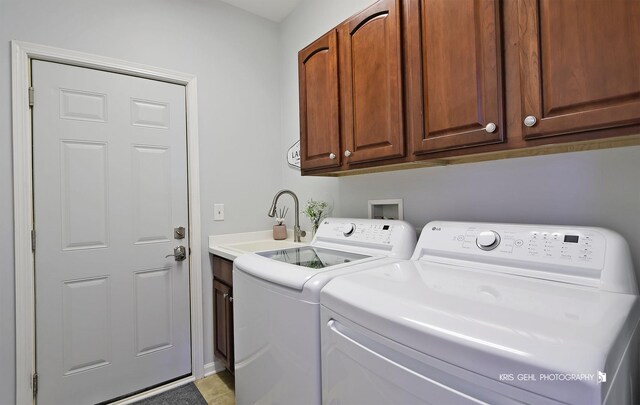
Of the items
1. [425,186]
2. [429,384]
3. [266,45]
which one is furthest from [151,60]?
[429,384]

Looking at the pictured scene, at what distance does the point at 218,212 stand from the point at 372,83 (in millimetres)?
1426

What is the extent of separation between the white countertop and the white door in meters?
0.23

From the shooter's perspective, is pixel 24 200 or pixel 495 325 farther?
pixel 24 200

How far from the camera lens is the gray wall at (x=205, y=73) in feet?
4.97

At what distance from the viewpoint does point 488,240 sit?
1042mm

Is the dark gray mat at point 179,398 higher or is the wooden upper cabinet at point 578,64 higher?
the wooden upper cabinet at point 578,64

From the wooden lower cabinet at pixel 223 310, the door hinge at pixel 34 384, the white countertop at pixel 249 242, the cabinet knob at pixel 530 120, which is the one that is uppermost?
the cabinet knob at pixel 530 120

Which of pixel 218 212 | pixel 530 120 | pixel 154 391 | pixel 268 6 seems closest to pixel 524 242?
pixel 530 120

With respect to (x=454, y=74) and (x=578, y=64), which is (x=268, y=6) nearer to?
(x=454, y=74)

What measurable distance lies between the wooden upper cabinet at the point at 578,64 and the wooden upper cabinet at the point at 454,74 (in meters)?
0.08

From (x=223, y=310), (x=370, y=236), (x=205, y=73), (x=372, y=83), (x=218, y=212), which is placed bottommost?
(x=223, y=310)

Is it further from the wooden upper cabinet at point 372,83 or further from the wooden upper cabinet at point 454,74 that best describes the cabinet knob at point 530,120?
the wooden upper cabinet at point 372,83

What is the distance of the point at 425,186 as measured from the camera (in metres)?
1.47

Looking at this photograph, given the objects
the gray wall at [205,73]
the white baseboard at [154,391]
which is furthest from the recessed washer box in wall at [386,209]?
the white baseboard at [154,391]
